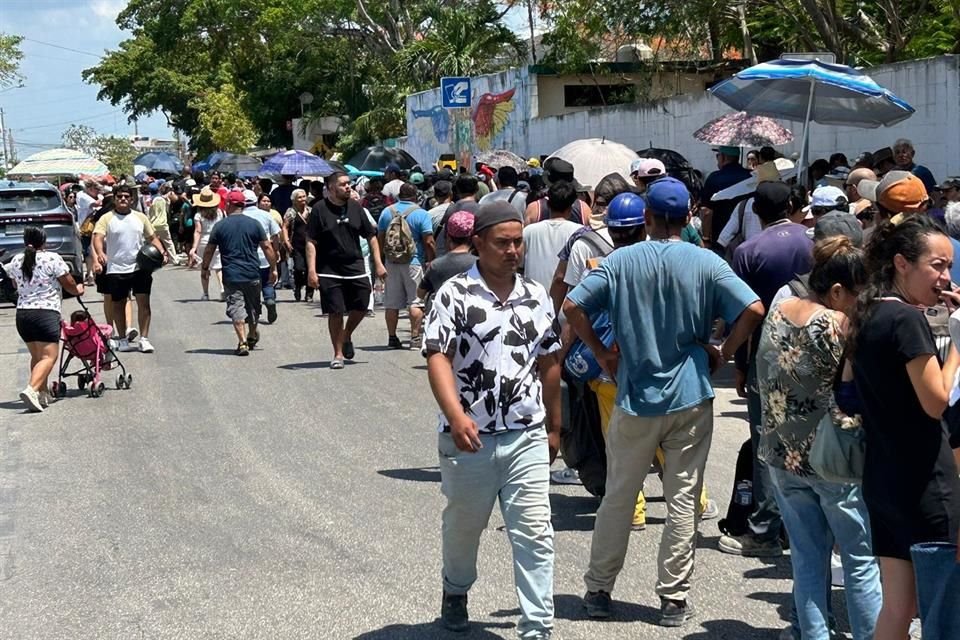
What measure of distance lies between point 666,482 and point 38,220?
1985 cm

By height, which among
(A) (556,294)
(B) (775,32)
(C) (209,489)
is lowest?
(C) (209,489)

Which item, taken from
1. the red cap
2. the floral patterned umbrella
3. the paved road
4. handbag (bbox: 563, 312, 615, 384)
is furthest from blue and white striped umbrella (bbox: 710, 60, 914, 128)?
handbag (bbox: 563, 312, 615, 384)

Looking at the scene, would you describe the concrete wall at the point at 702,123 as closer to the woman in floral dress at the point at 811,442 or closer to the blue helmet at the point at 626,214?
the blue helmet at the point at 626,214

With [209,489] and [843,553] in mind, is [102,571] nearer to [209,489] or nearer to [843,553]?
[209,489]

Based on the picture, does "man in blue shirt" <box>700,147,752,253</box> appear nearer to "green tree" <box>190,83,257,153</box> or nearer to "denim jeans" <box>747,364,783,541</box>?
"denim jeans" <box>747,364,783,541</box>

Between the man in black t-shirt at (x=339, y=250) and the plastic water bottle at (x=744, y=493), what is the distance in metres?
7.14

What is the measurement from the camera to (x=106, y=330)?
12938 mm

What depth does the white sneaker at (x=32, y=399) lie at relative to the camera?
473 inches

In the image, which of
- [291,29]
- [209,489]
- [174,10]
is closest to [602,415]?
[209,489]

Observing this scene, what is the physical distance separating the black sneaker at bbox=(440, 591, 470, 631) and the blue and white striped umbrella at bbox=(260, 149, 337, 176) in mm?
20641

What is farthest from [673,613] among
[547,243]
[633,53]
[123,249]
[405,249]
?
[633,53]

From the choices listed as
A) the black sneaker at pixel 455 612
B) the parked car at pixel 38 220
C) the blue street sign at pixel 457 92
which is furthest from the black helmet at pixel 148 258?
the black sneaker at pixel 455 612

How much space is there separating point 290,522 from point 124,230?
808 cm

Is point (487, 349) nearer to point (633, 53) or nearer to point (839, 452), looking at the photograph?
point (839, 452)
